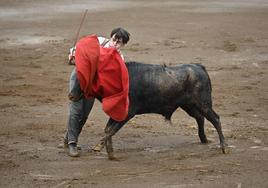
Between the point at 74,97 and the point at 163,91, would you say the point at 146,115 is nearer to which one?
→ the point at 163,91

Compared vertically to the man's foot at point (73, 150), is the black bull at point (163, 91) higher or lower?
higher

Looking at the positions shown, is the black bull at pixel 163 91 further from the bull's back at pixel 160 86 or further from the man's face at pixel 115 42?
the man's face at pixel 115 42

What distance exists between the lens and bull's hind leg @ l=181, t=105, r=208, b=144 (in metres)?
7.87

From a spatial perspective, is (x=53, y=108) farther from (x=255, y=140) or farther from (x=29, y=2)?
(x=29, y=2)

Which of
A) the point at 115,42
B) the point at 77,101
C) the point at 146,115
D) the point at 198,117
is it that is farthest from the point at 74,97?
the point at 146,115

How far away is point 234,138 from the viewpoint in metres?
8.45

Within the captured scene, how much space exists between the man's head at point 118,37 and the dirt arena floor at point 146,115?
48.9 inches

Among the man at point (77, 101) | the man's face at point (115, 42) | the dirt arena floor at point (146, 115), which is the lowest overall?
the dirt arena floor at point (146, 115)

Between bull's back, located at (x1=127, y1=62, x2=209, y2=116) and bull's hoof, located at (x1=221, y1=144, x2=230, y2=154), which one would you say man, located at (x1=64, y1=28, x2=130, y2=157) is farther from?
bull's hoof, located at (x1=221, y1=144, x2=230, y2=154)

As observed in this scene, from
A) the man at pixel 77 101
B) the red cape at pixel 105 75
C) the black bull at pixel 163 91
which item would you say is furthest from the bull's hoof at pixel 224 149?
the man at pixel 77 101

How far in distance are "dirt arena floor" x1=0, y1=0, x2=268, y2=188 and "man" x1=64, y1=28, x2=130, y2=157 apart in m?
0.19

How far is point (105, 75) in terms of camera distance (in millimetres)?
7312

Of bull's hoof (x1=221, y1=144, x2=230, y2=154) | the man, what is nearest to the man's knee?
the man

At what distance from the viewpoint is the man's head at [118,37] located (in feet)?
24.0
